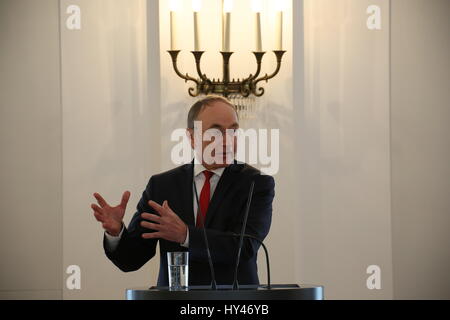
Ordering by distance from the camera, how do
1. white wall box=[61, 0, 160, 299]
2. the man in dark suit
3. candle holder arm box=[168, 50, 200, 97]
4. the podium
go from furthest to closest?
white wall box=[61, 0, 160, 299]
candle holder arm box=[168, 50, 200, 97]
the man in dark suit
the podium

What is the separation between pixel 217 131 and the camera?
2625 millimetres

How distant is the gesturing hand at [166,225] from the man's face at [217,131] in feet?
1.04

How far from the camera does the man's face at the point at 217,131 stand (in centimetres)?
258

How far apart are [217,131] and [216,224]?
0.30 metres

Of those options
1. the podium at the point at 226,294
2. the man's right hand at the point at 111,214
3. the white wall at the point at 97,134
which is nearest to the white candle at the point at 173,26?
the white wall at the point at 97,134

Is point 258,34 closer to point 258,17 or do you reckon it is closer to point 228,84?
point 258,17

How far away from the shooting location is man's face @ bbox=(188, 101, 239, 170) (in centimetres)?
258

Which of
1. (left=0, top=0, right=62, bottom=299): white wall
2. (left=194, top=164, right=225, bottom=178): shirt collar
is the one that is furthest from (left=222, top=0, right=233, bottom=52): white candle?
(left=194, top=164, right=225, bottom=178): shirt collar

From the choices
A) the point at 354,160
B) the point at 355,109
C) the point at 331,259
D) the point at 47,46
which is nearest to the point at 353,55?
the point at 355,109

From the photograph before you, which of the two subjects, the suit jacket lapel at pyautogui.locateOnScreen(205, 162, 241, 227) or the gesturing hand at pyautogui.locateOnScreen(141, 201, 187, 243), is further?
the suit jacket lapel at pyautogui.locateOnScreen(205, 162, 241, 227)

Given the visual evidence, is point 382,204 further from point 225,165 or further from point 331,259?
point 225,165

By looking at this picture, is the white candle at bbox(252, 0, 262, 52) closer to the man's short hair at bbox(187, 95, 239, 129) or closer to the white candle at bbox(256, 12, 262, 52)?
the white candle at bbox(256, 12, 262, 52)

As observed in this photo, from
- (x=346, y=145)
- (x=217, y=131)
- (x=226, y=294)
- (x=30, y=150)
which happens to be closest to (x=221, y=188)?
(x=217, y=131)

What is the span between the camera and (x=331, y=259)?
13.0 ft
